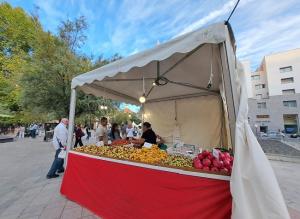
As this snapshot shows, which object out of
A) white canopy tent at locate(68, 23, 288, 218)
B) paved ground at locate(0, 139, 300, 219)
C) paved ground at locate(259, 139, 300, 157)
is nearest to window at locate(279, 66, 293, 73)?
paved ground at locate(259, 139, 300, 157)

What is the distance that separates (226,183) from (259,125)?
152 feet

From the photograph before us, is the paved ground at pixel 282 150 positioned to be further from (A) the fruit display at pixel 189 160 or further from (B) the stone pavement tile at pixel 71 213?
(B) the stone pavement tile at pixel 71 213

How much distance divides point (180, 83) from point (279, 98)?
43.6m

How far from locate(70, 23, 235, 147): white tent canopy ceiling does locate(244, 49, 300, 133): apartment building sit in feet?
120

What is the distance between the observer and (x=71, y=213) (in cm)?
356

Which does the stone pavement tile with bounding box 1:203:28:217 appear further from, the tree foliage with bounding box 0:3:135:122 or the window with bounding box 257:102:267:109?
the window with bounding box 257:102:267:109

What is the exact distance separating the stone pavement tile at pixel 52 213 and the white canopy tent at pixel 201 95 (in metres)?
1.48

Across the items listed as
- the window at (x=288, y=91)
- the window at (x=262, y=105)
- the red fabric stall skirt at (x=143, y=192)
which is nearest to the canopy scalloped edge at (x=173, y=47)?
the red fabric stall skirt at (x=143, y=192)

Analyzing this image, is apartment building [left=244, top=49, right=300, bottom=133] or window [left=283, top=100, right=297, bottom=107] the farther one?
apartment building [left=244, top=49, right=300, bottom=133]

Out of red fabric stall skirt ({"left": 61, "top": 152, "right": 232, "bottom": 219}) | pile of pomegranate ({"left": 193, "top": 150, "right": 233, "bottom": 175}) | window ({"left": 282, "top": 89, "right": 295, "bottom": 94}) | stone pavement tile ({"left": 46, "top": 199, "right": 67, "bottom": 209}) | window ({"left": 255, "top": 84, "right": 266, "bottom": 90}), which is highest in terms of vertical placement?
window ({"left": 255, "top": 84, "right": 266, "bottom": 90})

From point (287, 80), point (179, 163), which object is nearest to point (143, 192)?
point (179, 163)

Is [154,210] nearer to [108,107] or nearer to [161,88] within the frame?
[161,88]

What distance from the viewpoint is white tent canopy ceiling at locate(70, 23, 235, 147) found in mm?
2558

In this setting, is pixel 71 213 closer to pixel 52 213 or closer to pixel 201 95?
pixel 52 213
